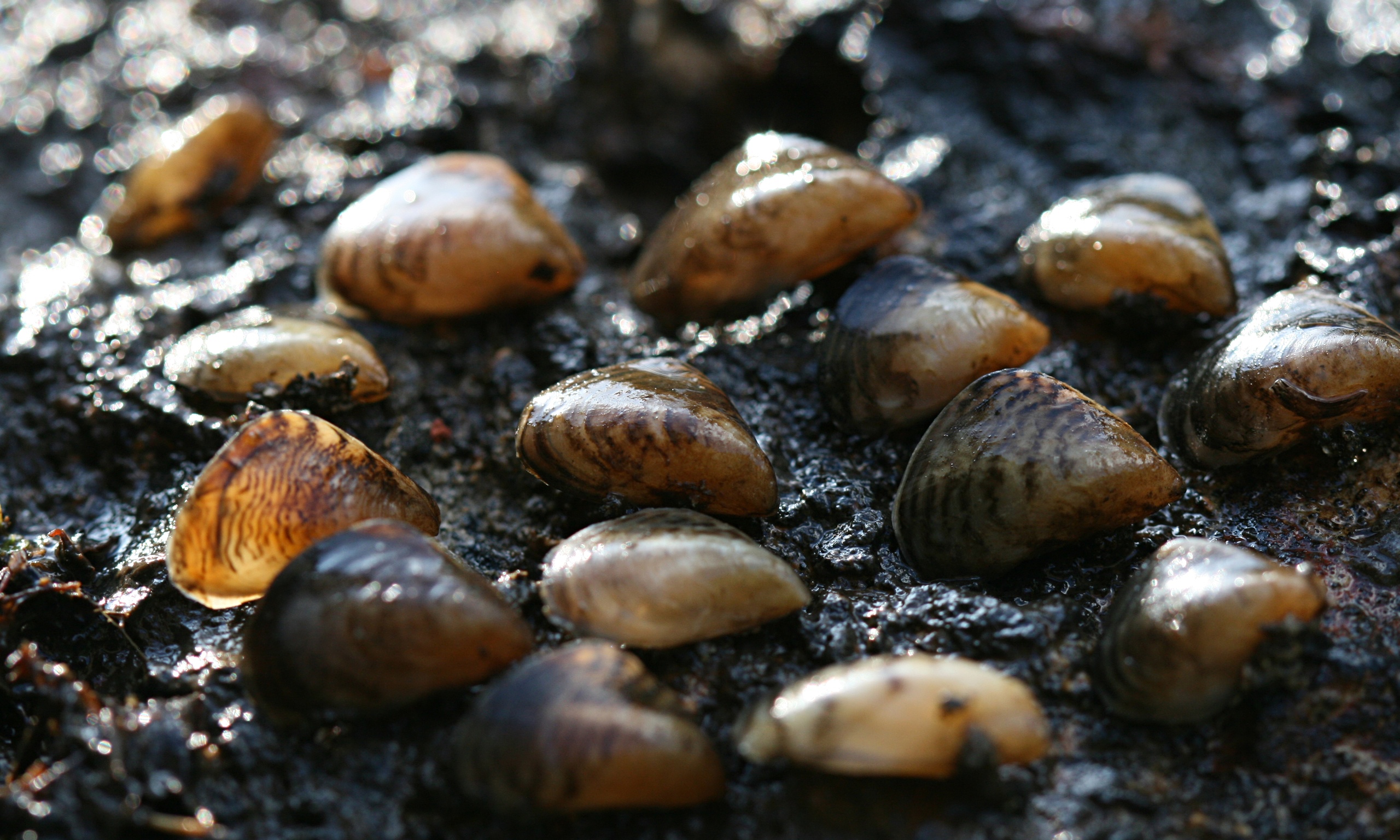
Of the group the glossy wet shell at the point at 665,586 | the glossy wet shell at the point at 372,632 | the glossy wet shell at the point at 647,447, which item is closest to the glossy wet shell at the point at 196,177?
the glossy wet shell at the point at 647,447

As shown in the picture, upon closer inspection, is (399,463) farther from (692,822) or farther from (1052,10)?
(1052,10)

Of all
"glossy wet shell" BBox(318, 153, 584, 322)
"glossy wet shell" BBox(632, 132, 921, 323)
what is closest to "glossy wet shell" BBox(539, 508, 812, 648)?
"glossy wet shell" BBox(632, 132, 921, 323)

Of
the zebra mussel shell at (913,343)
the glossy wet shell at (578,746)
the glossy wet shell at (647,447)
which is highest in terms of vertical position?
the zebra mussel shell at (913,343)

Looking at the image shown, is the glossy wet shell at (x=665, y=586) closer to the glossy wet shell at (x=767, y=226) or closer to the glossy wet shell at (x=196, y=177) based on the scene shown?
the glossy wet shell at (x=767, y=226)

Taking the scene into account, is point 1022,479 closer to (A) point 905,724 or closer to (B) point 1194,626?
(B) point 1194,626

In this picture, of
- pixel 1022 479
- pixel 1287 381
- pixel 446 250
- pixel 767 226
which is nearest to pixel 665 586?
pixel 1022 479

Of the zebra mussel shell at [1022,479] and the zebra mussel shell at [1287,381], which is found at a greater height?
the zebra mussel shell at [1287,381]

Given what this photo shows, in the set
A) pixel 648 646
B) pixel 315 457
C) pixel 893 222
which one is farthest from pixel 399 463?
pixel 893 222

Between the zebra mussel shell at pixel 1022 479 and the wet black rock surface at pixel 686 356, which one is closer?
the wet black rock surface at pixel 686 356

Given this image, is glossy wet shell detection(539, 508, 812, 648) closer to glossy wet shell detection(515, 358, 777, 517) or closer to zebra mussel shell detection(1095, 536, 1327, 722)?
glossy wet shell detection(515, 358, 777, 517)
